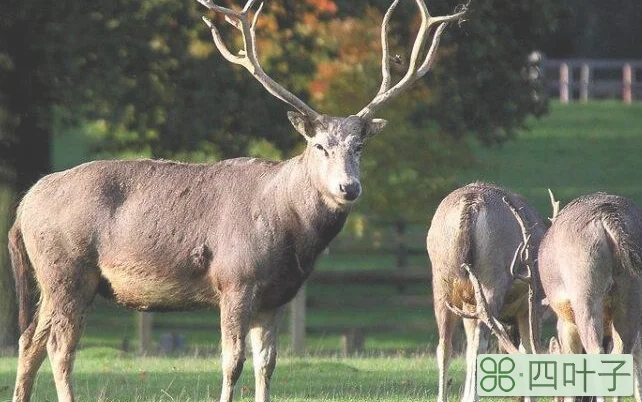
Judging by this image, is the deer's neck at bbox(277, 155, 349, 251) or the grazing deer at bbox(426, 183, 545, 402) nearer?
the deer's neck at bbox(277, 155, 349, 251)

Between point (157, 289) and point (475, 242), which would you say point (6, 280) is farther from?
point (475, 242)

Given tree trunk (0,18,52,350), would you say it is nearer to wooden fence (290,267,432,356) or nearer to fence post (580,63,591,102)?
wooden fence (290,267,432,356)

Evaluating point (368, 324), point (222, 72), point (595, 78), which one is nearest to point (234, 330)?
point (222, 72)

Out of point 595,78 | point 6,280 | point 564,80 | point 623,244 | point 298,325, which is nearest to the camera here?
point 623,244

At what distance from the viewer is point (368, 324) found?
31375 mm

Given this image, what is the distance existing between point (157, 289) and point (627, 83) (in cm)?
4717

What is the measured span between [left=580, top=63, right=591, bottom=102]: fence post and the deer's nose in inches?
1833

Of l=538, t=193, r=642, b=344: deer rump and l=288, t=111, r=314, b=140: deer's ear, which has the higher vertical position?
l=288, t=111, r=314, b=140: deer's ear

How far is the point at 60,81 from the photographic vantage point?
19281mm

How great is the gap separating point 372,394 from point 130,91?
8705 millimetres

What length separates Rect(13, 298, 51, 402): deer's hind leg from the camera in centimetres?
1156

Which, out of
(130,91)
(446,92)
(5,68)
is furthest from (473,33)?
(5,68)

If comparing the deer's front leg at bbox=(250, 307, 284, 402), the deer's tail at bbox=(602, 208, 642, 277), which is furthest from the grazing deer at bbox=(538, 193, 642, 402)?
the deer's front leg at bbox=(250, 307, 284, 402)

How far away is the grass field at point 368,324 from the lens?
13438 millimetres
